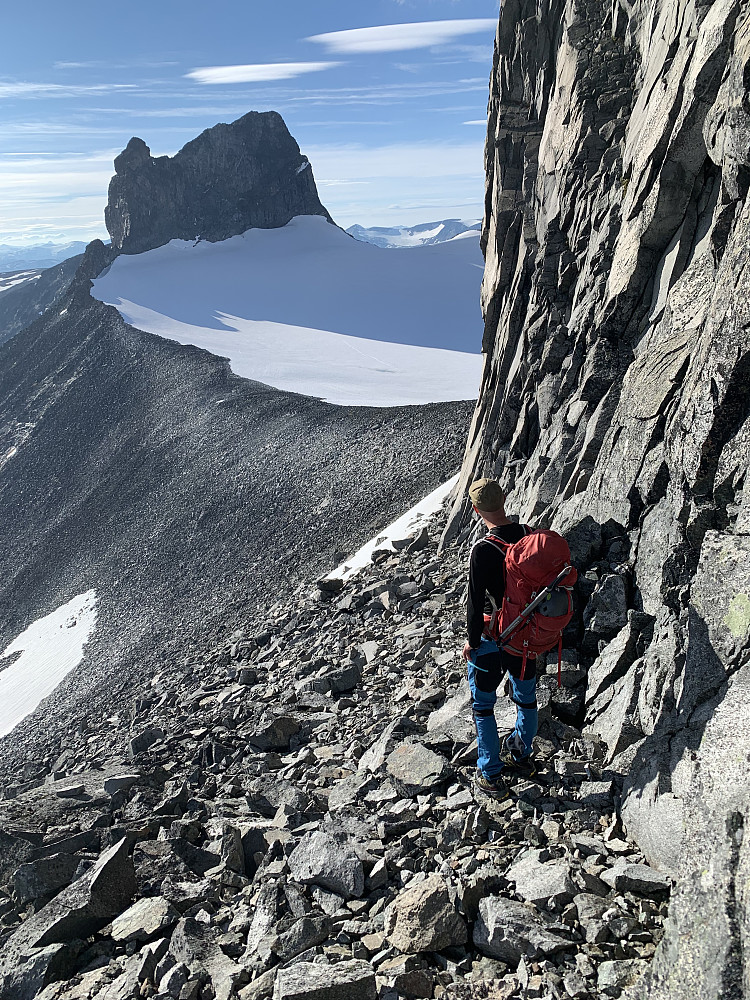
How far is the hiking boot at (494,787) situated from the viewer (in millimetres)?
5961

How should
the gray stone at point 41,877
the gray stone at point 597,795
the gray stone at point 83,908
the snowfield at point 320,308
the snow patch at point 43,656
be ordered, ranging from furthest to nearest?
1. the snowfield at point 320,308
2. the snow patch at point 43,656
3. the gray stone at point 41,877
4. the gray stone at point 83,908
5. the gray stone at point 597,795

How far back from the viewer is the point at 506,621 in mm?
6000

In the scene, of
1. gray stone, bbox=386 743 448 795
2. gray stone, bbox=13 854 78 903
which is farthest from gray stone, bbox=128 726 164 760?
Result: gray stone, bbox=386 743 448 795

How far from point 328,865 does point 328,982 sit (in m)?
1.32

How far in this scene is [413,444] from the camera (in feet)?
95.1

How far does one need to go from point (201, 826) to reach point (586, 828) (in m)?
4.64

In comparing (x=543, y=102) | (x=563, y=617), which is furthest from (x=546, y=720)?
(x=543, y=102)

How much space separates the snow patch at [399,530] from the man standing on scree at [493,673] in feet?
42.8

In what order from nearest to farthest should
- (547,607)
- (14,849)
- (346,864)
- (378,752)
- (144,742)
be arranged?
1. (346,864)
2. (547,607)
3. (378,752)
4. (14,849)
5. (144,742)

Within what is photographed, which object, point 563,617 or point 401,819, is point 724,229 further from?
point 401,819

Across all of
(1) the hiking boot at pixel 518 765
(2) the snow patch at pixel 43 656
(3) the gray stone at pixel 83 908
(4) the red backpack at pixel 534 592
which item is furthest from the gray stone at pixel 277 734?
(2) the snow patch at pixel 43 656

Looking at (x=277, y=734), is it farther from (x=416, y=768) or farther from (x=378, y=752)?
(x=416, y=768)

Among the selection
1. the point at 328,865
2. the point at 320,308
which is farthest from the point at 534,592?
the point at 320,308

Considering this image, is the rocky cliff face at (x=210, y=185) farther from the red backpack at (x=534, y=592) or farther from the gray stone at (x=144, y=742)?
the red backpack at (x=534, y=592)
